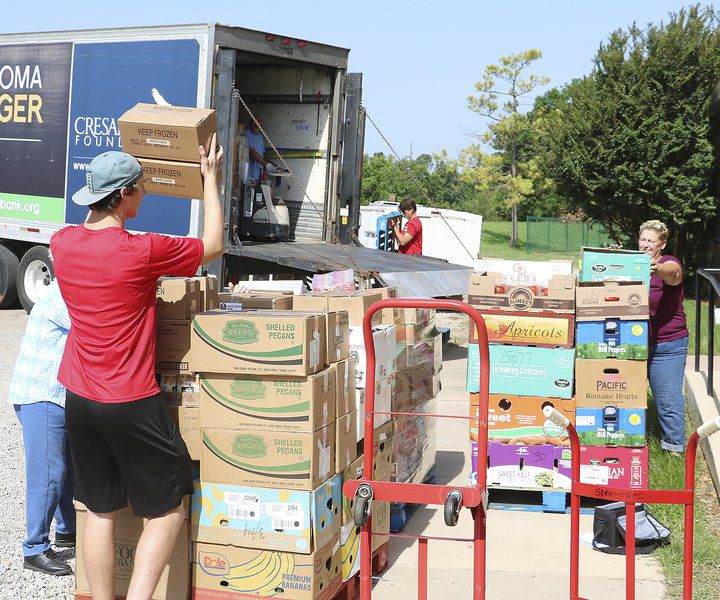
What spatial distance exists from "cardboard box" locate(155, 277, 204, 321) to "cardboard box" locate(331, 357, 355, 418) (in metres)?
0.72

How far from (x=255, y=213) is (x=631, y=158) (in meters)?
12.4

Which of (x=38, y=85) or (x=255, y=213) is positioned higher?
(x=38, y=85)

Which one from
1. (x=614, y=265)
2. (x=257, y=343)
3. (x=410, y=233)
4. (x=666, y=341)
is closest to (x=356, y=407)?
(x=257, y=343)

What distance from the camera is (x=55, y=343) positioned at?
462 centimetres

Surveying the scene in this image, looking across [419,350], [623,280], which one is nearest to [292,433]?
[419,350]

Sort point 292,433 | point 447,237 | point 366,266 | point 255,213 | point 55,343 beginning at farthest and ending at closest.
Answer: point 447,237 → point 255,213 → point 366,266 → point 55,343 → point 292,433

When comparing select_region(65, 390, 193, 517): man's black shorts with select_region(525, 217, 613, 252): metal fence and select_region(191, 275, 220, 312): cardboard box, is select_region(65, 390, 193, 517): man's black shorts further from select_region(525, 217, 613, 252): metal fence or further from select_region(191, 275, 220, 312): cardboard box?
select_region(525, 217, 613, 252): metal fence

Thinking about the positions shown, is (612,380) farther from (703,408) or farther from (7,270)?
(7,270)

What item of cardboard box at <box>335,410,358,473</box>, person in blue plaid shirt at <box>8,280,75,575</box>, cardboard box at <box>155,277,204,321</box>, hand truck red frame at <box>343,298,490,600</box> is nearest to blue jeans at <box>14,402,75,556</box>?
person in blue plaid shirt at <box>8,280,75,575</box>

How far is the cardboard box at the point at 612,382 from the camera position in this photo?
20.0ft

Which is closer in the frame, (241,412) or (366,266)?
(241,412)

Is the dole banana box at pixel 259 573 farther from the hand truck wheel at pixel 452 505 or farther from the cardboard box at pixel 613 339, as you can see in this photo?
the cardboard box at pixel 613 339

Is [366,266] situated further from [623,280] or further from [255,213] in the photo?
[623,280]

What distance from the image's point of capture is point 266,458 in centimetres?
414
